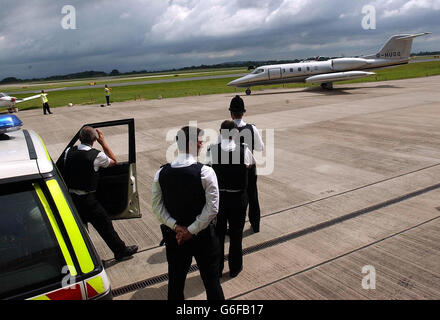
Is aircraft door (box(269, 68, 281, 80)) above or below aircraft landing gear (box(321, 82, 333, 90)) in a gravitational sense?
above

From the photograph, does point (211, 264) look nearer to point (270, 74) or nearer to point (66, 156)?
point (66, 156)

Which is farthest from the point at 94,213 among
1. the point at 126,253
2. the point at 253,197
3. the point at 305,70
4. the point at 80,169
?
the point at 305,70

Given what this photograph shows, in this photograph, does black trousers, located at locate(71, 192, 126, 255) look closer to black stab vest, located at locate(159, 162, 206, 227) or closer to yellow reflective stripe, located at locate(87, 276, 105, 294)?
black stab vest, located at locate(159, 162, 206, 227)

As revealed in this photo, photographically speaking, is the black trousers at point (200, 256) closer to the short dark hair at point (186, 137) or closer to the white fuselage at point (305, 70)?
the short dark hair at point (186, 137)

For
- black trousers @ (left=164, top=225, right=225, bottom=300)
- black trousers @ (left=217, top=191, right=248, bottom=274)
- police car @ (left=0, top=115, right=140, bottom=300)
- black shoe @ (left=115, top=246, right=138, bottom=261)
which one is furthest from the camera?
black shoe @ (left=115, top=246, right=138, bottom=261)

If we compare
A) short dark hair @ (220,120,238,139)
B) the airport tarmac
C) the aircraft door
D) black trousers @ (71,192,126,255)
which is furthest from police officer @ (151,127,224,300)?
the aircraft door

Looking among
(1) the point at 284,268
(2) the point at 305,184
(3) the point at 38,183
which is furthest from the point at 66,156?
(2) the point at 305,184

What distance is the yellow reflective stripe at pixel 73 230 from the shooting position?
7.14 ft

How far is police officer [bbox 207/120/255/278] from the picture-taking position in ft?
13.0

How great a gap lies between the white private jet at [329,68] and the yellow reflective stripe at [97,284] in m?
28.3

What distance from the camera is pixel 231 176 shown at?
403 centimetres

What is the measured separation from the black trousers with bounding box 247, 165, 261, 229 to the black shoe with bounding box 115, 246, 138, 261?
1.88m

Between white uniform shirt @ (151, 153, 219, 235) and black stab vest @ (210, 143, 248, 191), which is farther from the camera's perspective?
black stab vest @ (210, 143, 248, 191)
